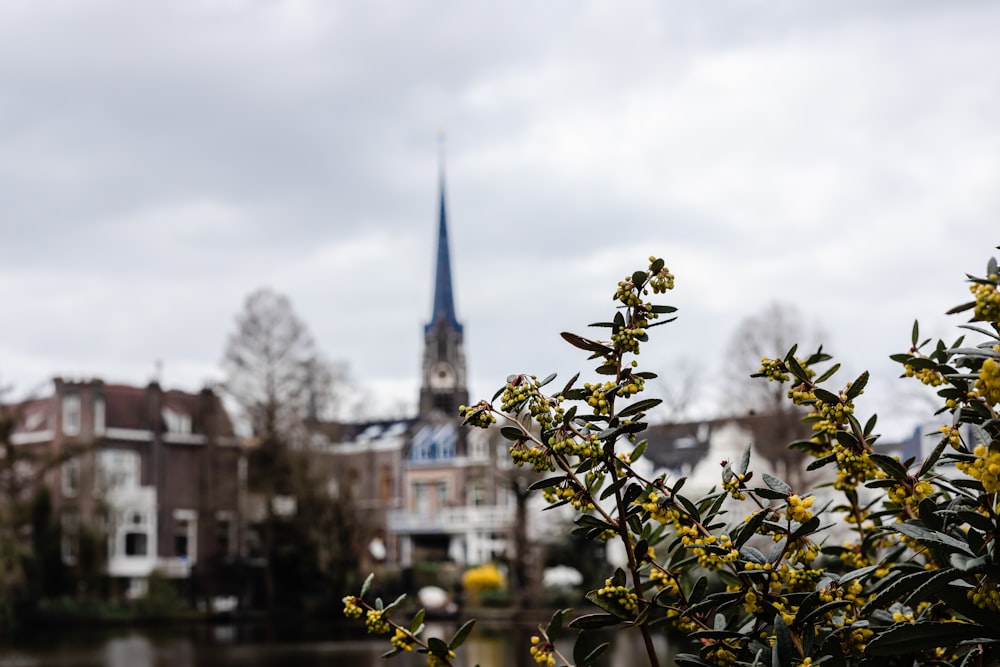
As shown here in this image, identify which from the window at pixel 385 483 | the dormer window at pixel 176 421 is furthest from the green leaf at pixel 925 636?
the window at pixel 385 483

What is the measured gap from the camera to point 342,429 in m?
37.0

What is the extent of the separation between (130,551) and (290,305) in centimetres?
1119

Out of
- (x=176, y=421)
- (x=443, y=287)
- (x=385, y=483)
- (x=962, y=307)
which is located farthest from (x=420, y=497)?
(x=962, y=307)

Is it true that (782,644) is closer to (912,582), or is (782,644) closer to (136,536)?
(912,582)

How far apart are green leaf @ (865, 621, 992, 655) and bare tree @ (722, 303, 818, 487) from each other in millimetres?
24093

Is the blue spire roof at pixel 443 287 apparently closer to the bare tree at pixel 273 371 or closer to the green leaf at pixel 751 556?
the bare tree at pixel 273 371

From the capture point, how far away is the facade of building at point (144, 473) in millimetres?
38344

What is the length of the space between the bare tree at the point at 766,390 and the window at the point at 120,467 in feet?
72.9

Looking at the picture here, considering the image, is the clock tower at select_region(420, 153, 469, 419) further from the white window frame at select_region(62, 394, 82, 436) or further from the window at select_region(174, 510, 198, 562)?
the white window frame at select_region(62, 394, 82, 436)

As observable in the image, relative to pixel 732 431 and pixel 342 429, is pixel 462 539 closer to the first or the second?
pixel 342 429

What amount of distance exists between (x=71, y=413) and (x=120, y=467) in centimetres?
267

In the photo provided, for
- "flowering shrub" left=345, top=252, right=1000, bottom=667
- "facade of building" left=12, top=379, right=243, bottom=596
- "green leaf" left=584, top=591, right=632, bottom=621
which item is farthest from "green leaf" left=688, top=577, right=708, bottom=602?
"facade of building" left=12, top=379, right=243, bottom=596

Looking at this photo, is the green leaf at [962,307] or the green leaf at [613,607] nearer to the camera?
the green leaf at [962,307]

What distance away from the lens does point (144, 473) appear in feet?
139
